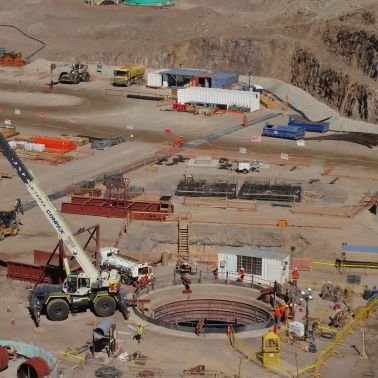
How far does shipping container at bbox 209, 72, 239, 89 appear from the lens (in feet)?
337

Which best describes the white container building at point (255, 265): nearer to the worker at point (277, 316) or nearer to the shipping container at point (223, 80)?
the worker at point (277, 316)

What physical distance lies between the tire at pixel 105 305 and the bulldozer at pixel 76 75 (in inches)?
2532

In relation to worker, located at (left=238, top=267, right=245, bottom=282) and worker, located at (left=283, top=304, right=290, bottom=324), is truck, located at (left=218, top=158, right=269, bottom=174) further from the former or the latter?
worker, located at (left=283, top=304, right=290, bottom=324)

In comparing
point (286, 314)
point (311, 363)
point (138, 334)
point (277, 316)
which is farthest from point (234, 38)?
point (311, 363)

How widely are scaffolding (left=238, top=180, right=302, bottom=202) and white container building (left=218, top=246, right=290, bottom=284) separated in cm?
1357

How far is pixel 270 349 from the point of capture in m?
42.1

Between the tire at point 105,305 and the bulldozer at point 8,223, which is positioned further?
the bulldozer at point 8,223

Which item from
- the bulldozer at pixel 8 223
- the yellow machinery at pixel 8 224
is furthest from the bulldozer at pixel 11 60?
the yellow machinery at pixel 8 224

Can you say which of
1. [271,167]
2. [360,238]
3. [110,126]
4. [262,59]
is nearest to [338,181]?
[271,167]

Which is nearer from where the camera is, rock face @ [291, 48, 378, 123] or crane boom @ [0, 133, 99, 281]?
crane boom @ [0, 133, 99, 281]

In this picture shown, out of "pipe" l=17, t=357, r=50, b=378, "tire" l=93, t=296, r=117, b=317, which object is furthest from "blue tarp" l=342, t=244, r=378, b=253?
"pipe" l=17, t=357, r=50, b=378

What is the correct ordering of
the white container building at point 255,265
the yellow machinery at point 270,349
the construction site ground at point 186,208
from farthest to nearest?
the white container building at point 255,265 < the construction site ground at point 186,208 < the yellow machinery at point 270,349

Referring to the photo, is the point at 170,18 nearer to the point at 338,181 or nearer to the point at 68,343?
the point at 338,181

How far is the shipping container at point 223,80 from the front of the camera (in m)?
103
